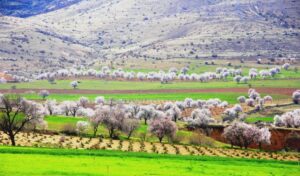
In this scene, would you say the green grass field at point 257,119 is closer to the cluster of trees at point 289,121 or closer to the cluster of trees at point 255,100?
the cluster of trees at point 289,121

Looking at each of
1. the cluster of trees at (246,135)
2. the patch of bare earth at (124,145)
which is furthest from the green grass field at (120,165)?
the cluster of trees at (246,135)

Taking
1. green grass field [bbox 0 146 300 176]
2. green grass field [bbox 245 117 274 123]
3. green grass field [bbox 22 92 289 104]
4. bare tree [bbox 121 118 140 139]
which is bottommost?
green grass field [bbox 245 117 274 123]

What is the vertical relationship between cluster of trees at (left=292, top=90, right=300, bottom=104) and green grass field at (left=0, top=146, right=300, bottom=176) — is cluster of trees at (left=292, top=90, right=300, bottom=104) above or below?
above

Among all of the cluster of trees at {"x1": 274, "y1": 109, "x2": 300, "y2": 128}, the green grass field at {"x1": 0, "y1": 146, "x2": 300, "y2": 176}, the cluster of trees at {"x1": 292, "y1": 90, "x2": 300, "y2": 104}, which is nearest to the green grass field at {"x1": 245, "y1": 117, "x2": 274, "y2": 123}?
the cluster of trees at {"x1": 274, "y1": 109, "x2": 300, "y2": 128}

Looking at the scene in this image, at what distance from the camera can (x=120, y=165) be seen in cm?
4853

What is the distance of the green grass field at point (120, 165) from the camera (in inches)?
1622

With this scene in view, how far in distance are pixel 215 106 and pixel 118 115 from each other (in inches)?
2775

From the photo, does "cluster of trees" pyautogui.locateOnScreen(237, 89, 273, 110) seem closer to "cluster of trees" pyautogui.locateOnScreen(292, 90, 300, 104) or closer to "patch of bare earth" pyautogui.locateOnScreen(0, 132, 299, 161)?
"cluster of trees" pyautogui.locateOnScreen(292, 90, 300, 104)

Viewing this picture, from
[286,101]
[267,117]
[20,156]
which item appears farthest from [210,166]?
[286,101]

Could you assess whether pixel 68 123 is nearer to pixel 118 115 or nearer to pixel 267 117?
pixel 118 115

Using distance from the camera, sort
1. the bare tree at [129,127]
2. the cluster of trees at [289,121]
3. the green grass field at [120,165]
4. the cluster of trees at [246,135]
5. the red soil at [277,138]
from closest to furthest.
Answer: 1. the green grass field at [120,165]
2. the bare tree at [129,127]
3. the cluster of trees at [246,135]
4. the red soil at [277,138]
5. the cluster of trees at [289,121]

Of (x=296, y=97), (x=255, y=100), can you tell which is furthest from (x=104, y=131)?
(x=296, y=97)

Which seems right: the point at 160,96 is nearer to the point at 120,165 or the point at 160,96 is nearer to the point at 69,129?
the point at 69,129

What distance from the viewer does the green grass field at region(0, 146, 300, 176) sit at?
41.2 m
